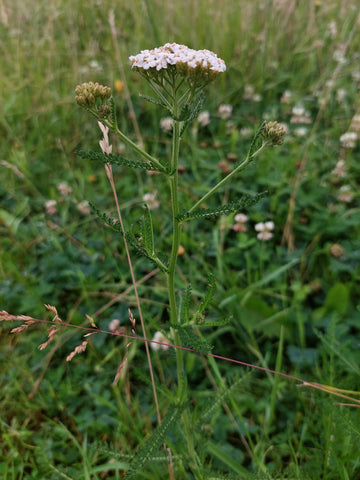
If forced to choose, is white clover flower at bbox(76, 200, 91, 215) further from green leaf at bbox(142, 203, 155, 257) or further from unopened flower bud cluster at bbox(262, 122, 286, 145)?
unopened flower bud cluster at bbox(262, 122, 286, 145)

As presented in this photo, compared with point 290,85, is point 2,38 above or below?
above

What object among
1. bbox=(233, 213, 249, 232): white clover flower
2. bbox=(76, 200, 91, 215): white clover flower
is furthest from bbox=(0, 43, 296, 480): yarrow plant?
bbox=(76, 200, 91, 215): white clover flower

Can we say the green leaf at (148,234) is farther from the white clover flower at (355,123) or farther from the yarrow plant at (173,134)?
the white clover flower at (355,123)

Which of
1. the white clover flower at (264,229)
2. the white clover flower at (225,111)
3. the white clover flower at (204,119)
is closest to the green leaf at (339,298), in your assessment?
the white clover flower at (264,229)

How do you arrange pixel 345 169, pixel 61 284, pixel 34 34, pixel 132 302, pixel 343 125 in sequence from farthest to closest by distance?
pixel 34 34, pixel 343 125, pixel 345 169, pixel 61 284, pixel 132 302

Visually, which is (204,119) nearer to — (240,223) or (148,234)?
(240,223)

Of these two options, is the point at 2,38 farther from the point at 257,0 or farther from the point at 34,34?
the point at 257,0

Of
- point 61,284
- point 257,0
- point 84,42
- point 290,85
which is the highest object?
point 257,0

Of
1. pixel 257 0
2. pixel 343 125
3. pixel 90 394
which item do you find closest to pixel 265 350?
pixel 90 394
